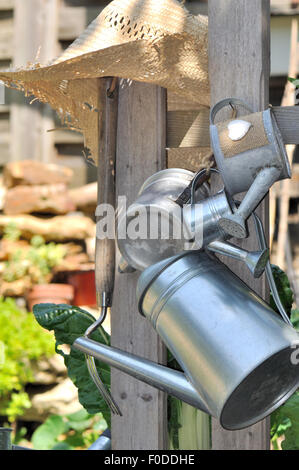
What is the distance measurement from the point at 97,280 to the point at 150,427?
29cm

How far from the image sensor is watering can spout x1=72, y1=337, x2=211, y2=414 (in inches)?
36.7

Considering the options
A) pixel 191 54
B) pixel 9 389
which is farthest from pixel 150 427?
pixel 9 389

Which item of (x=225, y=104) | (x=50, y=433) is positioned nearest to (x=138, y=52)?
(x=225, y=104)

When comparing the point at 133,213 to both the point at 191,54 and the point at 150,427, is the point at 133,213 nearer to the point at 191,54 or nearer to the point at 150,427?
the point at 191,54

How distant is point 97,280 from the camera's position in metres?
1.13

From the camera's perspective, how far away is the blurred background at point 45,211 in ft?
9.27

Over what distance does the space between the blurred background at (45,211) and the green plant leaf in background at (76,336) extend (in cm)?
128

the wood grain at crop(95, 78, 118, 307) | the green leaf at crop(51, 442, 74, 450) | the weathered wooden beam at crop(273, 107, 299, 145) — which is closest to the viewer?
the weathered wooden beam at crop(273, 107, 299, 145)

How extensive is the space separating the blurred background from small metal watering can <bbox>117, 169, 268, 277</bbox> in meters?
1.78

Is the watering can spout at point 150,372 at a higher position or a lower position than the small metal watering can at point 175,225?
lower

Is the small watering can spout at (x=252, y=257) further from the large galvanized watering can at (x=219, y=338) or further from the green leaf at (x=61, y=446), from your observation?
the green leaf at (x=61, y=446)

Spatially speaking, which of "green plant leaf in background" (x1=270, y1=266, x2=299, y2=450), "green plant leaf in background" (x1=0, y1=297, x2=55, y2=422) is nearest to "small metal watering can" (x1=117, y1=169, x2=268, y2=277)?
"green plant leaf in background" (x1=270, y1=266, x2=299, y2=450)

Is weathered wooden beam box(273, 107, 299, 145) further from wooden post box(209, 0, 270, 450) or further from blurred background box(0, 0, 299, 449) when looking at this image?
blurred background box(0, 0, 299, 449)

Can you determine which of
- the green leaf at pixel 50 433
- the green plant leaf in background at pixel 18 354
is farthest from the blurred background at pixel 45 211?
the green leaf at pixel 50 433
